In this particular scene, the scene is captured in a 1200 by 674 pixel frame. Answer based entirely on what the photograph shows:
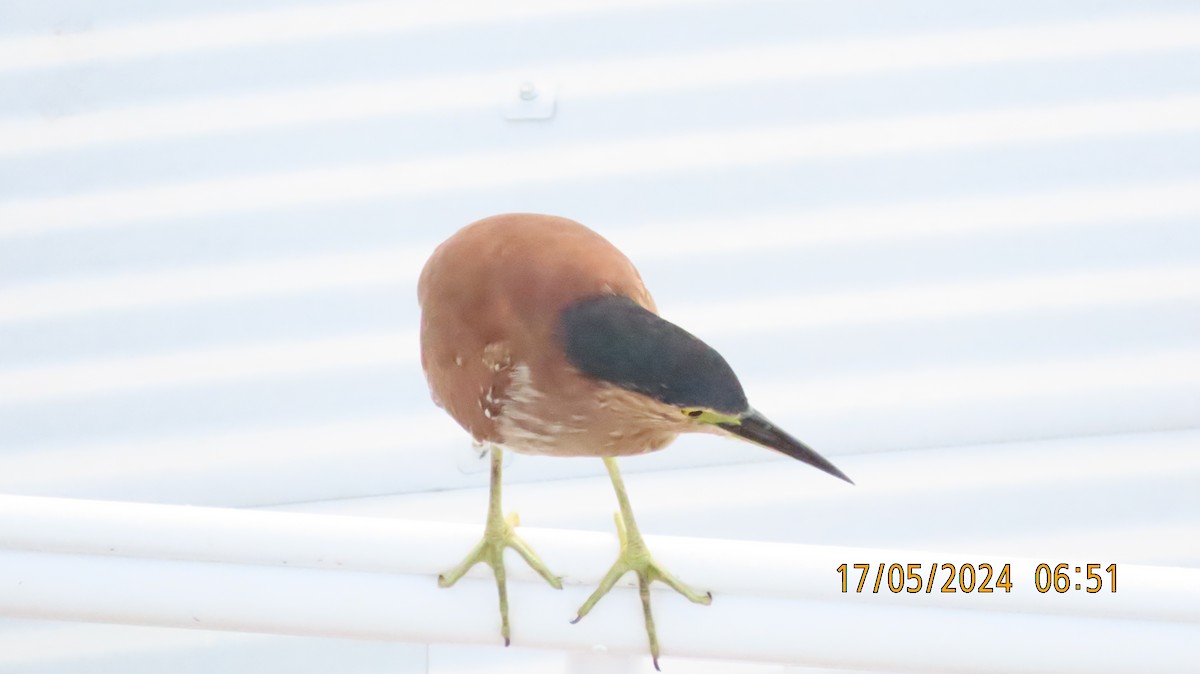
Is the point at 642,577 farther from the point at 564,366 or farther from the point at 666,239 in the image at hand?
the point at 666,239

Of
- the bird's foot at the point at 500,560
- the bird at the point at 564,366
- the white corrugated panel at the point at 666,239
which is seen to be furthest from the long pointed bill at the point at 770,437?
the white corrugated panel at the point at 666,239

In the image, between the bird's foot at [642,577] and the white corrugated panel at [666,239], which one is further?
the white corrugated panel at [666,239]

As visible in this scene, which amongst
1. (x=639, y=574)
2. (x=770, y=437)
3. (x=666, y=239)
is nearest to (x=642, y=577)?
(x=639, y=574)

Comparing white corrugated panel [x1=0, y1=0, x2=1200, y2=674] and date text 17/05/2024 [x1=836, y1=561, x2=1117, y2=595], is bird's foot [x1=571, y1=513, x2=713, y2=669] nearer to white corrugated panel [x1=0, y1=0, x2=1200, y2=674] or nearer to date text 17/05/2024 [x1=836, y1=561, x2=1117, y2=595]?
date text 17/05/2024 [x1=836, y1=561, x2=1117, y2=595]

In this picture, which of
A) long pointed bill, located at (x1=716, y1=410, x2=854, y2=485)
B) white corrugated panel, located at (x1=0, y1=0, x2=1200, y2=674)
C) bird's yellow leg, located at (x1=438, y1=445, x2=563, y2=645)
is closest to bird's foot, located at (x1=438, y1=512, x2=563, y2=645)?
bird's yellow leg, located at (x1=438, y1=445, x2=563, y2=645)

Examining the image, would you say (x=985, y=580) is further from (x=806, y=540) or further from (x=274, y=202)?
(x=274, y=202)

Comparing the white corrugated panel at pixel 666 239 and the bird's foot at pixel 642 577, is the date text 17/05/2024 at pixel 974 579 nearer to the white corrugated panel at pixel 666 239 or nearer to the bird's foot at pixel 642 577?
the bird's foot at pixel 642 577

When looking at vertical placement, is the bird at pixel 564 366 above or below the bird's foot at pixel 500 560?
above
